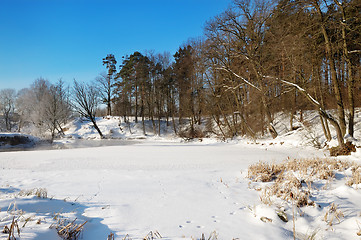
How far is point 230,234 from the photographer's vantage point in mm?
2246

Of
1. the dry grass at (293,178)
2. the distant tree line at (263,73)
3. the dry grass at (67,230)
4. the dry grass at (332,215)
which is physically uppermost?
the distant tree line at (263,73)

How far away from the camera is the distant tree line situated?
321 inches

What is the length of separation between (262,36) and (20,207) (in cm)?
1630

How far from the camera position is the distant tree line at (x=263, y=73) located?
8.16m

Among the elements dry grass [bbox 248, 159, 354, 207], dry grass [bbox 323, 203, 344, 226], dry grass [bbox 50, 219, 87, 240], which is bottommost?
dry grass [bbox 323, 203, 344, 226]

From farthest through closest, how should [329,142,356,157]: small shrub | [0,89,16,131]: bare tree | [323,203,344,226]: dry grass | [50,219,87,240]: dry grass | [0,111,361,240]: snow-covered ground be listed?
[0,89,16,131]: bare tree → [329,142,356,157]: small shrub → [323,203,344,226]: dry grass → [0,111,361,240]: snow-covered ground → [50,219,87,240]: dry grass

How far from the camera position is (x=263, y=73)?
46.6ft

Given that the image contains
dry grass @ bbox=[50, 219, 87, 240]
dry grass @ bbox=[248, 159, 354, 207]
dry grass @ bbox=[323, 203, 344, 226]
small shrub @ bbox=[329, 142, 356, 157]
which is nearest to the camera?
dry grass @ bbox=[50, 219, 87, 240]

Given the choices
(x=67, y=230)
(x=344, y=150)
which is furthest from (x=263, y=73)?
(x=67, y=230)

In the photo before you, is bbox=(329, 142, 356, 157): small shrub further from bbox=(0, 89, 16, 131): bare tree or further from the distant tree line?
bbox=(0, 89, 16, 131): bare tree

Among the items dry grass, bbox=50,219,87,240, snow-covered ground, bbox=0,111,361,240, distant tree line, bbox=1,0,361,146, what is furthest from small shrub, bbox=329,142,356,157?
dry grass, bbox=50,219,87,240

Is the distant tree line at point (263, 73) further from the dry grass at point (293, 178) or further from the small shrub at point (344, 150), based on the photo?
the dry grass at point (293, 178)

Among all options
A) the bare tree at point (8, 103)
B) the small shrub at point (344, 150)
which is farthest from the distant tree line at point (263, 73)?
the bare tree at point (8, 103)

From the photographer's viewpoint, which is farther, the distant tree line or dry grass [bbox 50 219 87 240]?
the distant tree line
